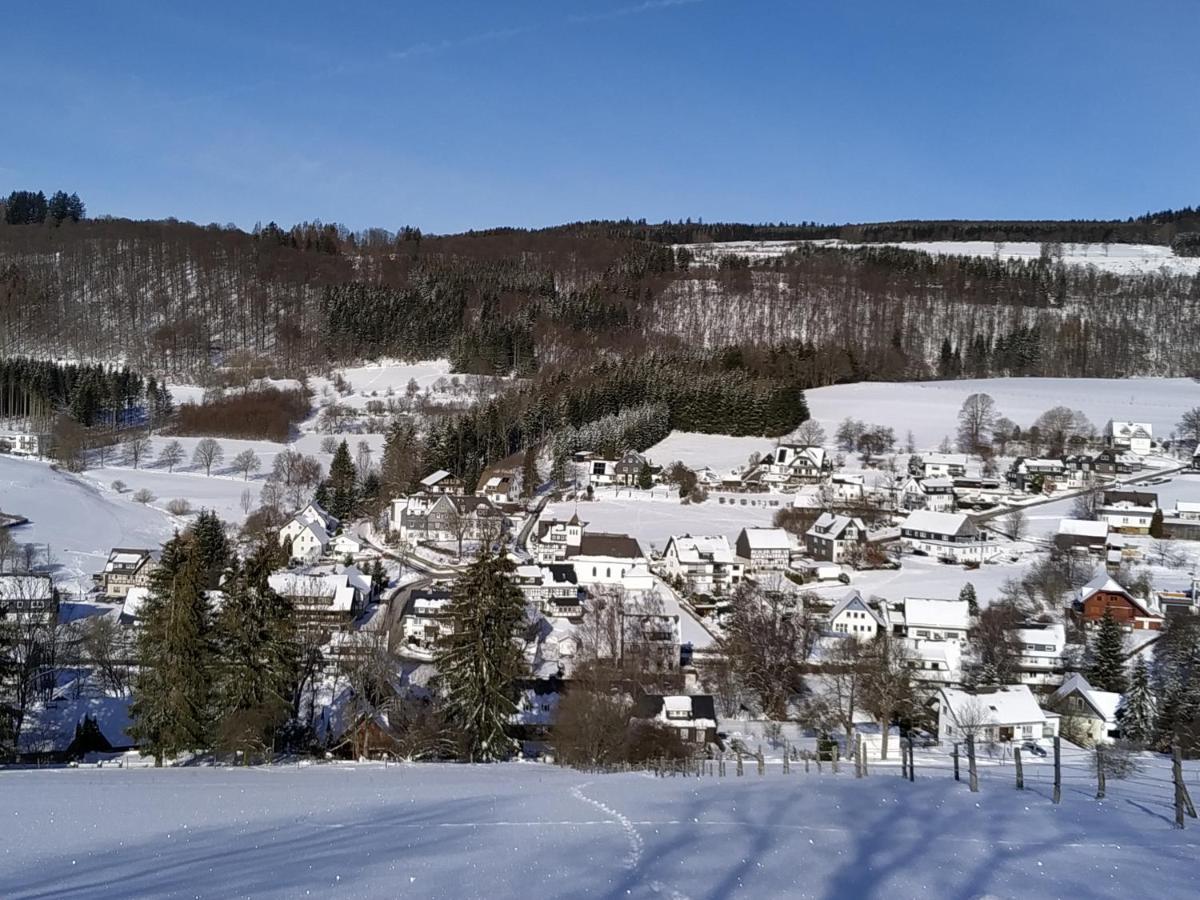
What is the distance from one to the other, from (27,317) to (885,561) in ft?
292

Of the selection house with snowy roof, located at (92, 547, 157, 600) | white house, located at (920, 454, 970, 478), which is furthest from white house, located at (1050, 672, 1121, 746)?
house with snowy roof, located at (92, 547, 157, 600)

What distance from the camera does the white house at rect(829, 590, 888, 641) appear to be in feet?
86.4

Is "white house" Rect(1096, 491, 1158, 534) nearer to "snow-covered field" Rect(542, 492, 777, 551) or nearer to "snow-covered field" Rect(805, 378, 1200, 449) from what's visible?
"snow-covered field" Rect(542, 492, 777, 551)

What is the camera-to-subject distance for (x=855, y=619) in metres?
26.5

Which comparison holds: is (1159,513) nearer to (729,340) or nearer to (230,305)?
(729,340)

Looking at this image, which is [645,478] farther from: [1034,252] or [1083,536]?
[1034,252]

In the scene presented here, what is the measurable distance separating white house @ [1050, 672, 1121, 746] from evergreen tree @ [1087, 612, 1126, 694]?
1168 mm

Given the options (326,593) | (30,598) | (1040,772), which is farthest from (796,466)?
(30,598)

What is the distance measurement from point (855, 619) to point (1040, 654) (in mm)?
5219

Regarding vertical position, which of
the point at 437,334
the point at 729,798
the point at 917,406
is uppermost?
the point at 437,334

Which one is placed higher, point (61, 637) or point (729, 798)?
point (729, 798)

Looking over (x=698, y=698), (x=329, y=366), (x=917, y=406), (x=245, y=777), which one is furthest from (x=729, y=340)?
(x=245, y=777)

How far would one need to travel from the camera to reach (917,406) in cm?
6197

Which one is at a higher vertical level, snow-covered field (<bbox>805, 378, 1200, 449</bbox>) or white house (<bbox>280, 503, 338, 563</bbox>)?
snow-covered field (<bbox>805, 378, 1200, 449</bbox>)
